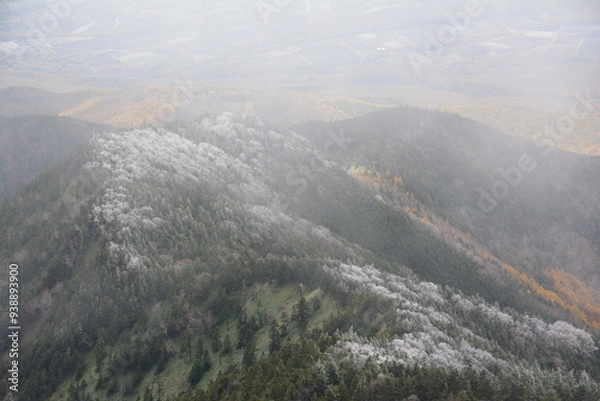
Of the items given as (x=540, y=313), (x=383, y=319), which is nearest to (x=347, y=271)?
(x=383, y=319)

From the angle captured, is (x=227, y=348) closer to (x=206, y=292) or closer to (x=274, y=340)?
(x=274, y=340)

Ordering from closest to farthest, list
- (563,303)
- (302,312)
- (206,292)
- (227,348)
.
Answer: (227,348), (302,312), (206,292), (563,303)

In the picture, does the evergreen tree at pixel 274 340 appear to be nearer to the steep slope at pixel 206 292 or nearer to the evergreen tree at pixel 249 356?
the steep slope at pixel 206 292

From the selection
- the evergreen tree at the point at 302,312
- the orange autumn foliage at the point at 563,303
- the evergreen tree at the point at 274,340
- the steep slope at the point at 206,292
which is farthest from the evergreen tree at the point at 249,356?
the orange autumn foliage at the point at 563,303

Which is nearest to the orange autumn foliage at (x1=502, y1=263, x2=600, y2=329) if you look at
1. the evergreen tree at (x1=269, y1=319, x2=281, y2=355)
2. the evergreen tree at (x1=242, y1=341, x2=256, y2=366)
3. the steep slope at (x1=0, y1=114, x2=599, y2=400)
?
the steep slope at (x1=0, y1=114, x2=599, y2=400)

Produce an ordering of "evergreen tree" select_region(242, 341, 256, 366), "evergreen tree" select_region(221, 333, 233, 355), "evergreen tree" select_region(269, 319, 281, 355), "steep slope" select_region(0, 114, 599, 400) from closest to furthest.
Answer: "evergreen tree" select_region(242, 341, 256, 366), "evergreen tree" select_region(269, 319, 281, 355), "steep slope" select_region(0, 114, 599, 400), "evergreen tree" select_region(221, 333, 233, 355)

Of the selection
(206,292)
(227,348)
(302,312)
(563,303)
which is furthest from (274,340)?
(563,303)

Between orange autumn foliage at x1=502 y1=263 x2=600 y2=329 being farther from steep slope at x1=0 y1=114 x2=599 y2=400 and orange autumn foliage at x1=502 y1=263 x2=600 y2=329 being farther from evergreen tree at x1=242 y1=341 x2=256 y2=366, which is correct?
evergreen tree at x1=242 y1=341 x2=256 y2=366

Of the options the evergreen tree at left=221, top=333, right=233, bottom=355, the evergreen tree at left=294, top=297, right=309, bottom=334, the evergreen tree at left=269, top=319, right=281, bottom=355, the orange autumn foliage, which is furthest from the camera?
the orange autumn foliage

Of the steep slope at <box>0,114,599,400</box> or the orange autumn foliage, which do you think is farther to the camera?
the orange autumn foliage
